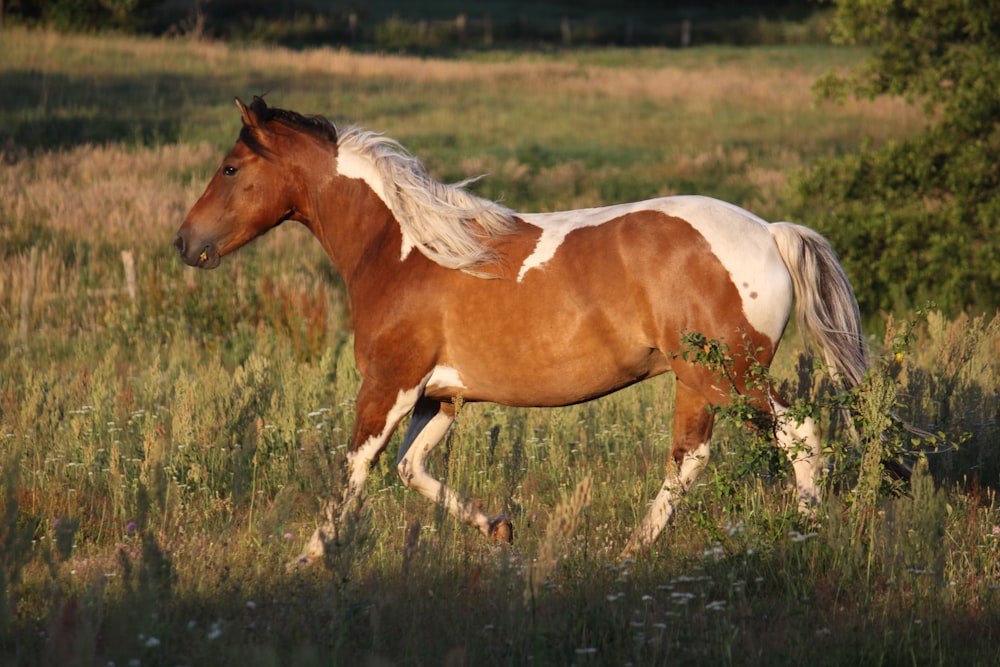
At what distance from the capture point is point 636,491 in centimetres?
620

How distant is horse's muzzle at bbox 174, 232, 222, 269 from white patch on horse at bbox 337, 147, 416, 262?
825 mm

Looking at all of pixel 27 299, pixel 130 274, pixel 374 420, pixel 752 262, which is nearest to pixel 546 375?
pixel 374 420

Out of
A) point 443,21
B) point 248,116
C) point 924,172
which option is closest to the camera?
point 248,116

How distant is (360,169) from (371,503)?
1.86 metres

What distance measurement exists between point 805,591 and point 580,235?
79.6 inches

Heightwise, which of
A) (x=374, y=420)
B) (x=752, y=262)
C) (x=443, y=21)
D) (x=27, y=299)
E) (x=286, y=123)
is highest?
(x=443, y=21)

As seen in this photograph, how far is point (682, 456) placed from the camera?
18.7ft

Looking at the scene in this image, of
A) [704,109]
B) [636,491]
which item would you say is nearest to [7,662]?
[636,491]

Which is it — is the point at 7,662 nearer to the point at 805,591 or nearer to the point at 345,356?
the point at 805,591

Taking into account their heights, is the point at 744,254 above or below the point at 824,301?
above

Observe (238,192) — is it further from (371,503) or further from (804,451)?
(804,451)

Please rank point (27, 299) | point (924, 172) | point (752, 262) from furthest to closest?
point (924, 172)
point (27, 299)
point (752, 262)

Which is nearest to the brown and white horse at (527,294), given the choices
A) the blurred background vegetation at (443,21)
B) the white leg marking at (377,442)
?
the white leg marking at (377,442)

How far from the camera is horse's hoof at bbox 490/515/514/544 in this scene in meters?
5.68
